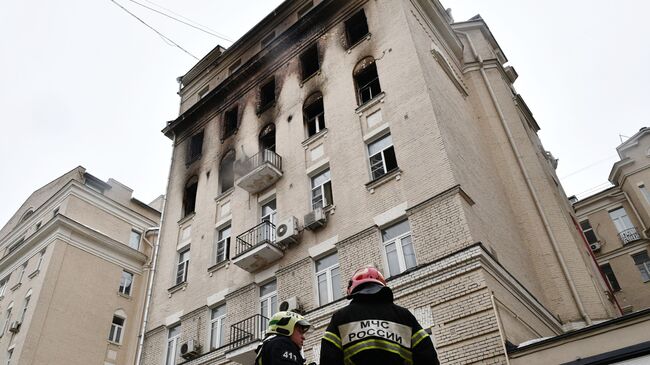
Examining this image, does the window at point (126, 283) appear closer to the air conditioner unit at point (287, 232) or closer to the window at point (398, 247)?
the air conditioner unit at point (287, 232)

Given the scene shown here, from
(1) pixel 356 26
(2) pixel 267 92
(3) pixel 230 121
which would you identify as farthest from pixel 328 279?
(3) pixel 230 121

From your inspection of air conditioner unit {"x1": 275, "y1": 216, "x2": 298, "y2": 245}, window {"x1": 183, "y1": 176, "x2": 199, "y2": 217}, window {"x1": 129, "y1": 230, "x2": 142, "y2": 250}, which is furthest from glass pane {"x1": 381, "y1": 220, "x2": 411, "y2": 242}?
window {"x1": 129, "y1": 230, "x2": 142, "y2": 250}

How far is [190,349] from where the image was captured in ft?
53.0

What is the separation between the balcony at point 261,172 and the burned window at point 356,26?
5827 millimetres

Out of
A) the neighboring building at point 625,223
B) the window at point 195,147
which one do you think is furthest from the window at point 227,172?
the neighboring building at point 625,223

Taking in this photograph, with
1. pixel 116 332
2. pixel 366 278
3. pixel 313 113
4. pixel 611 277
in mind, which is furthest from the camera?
pixel 611 277

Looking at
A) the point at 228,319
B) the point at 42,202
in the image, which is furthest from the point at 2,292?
the point at 228,319

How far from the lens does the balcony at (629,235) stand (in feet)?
100

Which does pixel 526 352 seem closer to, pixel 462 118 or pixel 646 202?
pixel 462 118

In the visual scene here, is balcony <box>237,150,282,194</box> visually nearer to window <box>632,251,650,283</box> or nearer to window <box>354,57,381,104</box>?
window <box>354,57,381,104</box>

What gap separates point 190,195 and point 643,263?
2702 centimetres

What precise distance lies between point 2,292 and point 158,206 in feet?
36.5

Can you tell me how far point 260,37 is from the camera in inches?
953

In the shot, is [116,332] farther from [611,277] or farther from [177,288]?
[611,277]
